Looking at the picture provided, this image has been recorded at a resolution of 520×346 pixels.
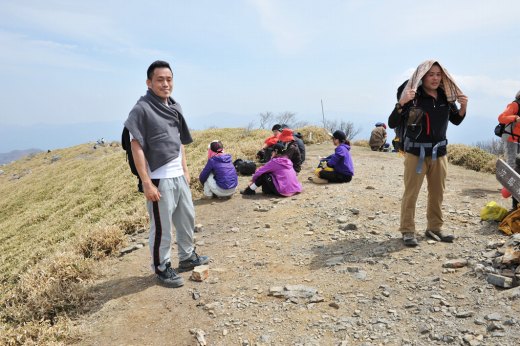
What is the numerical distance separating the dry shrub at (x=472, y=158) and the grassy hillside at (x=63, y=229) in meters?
6.47

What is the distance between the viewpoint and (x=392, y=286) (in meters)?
4.14

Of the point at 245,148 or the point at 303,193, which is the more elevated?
the point at 245,148

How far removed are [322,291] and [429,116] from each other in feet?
8.44

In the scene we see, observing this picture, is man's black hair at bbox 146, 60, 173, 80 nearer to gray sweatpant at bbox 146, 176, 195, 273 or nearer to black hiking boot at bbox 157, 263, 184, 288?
gray sweatpant at bbox 146, 176, 195, 273

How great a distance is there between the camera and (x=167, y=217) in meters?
4.30

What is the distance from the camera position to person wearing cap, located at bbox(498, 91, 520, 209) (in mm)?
5887

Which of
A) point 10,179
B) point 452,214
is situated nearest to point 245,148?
point 452,214

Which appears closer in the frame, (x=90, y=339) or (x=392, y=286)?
(x=90, y=339)

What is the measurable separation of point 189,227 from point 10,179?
100 ft

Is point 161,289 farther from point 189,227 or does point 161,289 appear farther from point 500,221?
point 500,221

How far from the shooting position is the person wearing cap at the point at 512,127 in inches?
232

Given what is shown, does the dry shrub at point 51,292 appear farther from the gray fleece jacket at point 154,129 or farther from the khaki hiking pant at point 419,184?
the khaki hiking pant at point 419,184

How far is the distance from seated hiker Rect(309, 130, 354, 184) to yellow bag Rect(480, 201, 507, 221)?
3.66m

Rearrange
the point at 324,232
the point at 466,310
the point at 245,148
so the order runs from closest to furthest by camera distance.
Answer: the point at 466,310
the point at 324,232
the point at 245,148
